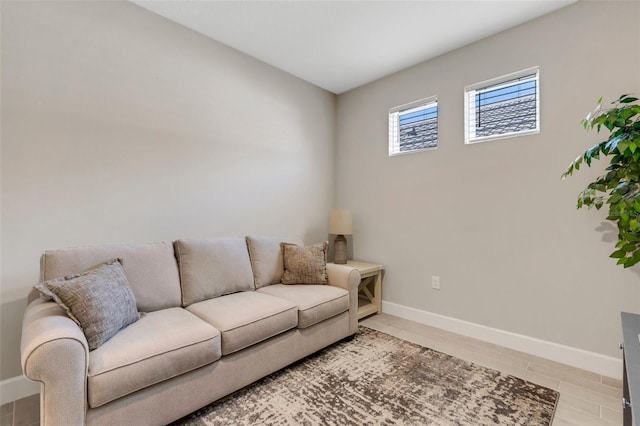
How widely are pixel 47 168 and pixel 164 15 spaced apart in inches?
57.0

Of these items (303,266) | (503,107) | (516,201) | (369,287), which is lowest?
(369,287)

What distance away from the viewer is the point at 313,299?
2254 millimetres

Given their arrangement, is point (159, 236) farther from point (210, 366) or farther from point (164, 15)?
point (164, 15)

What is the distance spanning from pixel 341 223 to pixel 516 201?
5.32 feet

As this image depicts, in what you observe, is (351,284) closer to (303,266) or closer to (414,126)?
(303,266)

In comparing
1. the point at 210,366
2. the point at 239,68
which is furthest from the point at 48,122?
the point at 210,366

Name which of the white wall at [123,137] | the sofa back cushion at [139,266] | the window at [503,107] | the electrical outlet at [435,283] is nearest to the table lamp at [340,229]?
the white wall at [123,137]

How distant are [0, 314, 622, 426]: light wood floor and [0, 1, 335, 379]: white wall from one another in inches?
15.2

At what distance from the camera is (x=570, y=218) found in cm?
219

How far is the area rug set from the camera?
1.61 metres

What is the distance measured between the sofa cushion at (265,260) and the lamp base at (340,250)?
0.83 metres

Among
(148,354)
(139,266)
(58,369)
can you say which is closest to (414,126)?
(139,266)

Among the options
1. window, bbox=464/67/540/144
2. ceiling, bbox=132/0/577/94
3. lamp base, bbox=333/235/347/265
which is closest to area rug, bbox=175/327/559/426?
lamp base, bbox=333/235/347/265

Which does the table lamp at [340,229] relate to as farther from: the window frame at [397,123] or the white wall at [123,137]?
the window frame at [397,123]
